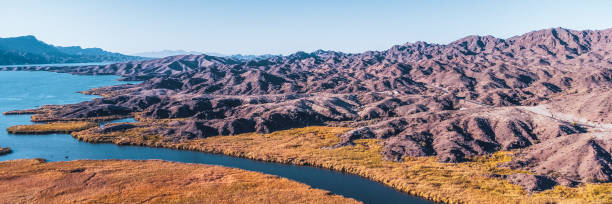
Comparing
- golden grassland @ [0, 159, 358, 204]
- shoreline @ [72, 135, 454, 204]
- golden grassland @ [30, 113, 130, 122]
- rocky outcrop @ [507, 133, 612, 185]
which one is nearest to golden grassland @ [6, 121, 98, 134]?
golden grassland @ [30, 113, 130, 122]

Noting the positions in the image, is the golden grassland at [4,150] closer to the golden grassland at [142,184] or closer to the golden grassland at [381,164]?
the golden grassland at [142,184]

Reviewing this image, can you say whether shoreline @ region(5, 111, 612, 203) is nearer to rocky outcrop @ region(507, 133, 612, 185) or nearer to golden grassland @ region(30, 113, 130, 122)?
rocky outcrop @ region(507, 133, 612, 185)

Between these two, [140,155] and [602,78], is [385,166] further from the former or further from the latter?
[602,78]

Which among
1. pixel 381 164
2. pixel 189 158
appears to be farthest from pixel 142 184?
pixel 381 164

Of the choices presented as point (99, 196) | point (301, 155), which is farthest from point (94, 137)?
point (301, 155)

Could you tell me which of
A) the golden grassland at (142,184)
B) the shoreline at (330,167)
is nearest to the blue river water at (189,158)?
the shoreline at (330,167)
